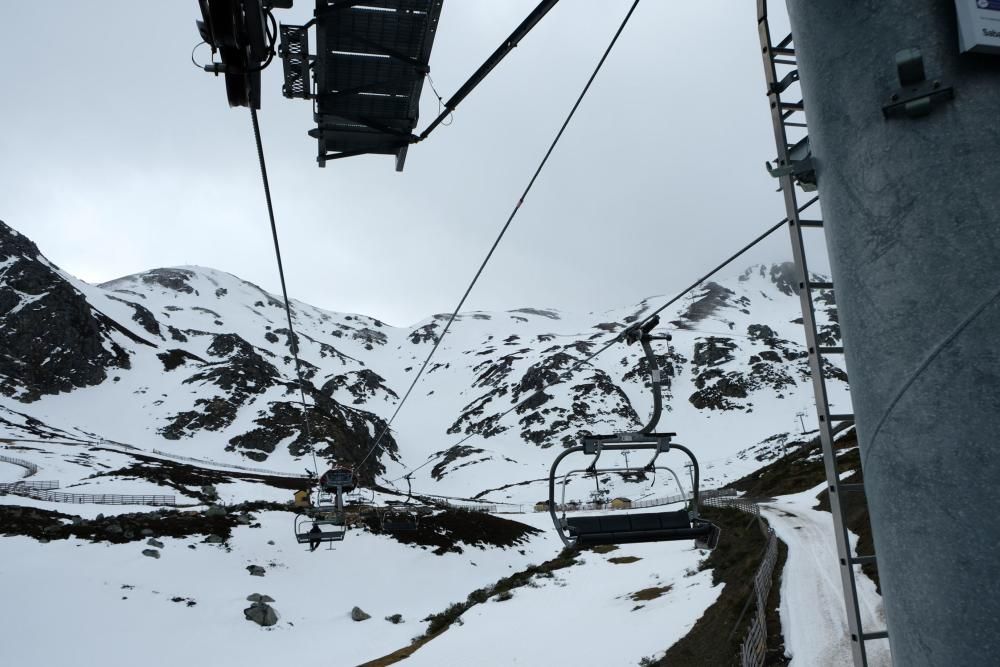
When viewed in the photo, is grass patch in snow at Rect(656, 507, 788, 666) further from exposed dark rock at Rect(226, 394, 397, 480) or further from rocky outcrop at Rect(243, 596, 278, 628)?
exposed dark rock at Rect(226, 394, 397, 480)

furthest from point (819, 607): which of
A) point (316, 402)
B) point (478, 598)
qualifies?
point (316, 402)

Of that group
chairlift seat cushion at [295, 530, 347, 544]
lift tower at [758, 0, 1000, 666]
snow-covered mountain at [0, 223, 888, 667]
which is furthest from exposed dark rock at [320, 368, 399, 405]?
lift tower at [758, 0, 1000, 666]

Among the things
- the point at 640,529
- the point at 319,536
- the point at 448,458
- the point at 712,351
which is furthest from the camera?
the point at 712,351

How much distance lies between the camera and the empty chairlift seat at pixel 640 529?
29.3 feet

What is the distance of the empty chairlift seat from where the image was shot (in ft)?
29.3

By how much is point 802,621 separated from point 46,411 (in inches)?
4926

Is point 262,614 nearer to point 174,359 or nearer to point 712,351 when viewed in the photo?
point 174,359

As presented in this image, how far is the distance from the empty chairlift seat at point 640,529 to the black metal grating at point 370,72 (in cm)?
609

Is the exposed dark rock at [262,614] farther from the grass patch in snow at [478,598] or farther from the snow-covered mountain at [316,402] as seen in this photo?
the snow-covered mountain at [316,402]

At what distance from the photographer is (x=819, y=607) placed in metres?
17.4

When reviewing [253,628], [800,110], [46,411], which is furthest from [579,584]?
[46,411]

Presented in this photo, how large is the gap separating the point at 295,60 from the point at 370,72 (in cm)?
112

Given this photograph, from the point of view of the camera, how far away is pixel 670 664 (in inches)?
709

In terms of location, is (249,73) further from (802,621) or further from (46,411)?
(46,411)
